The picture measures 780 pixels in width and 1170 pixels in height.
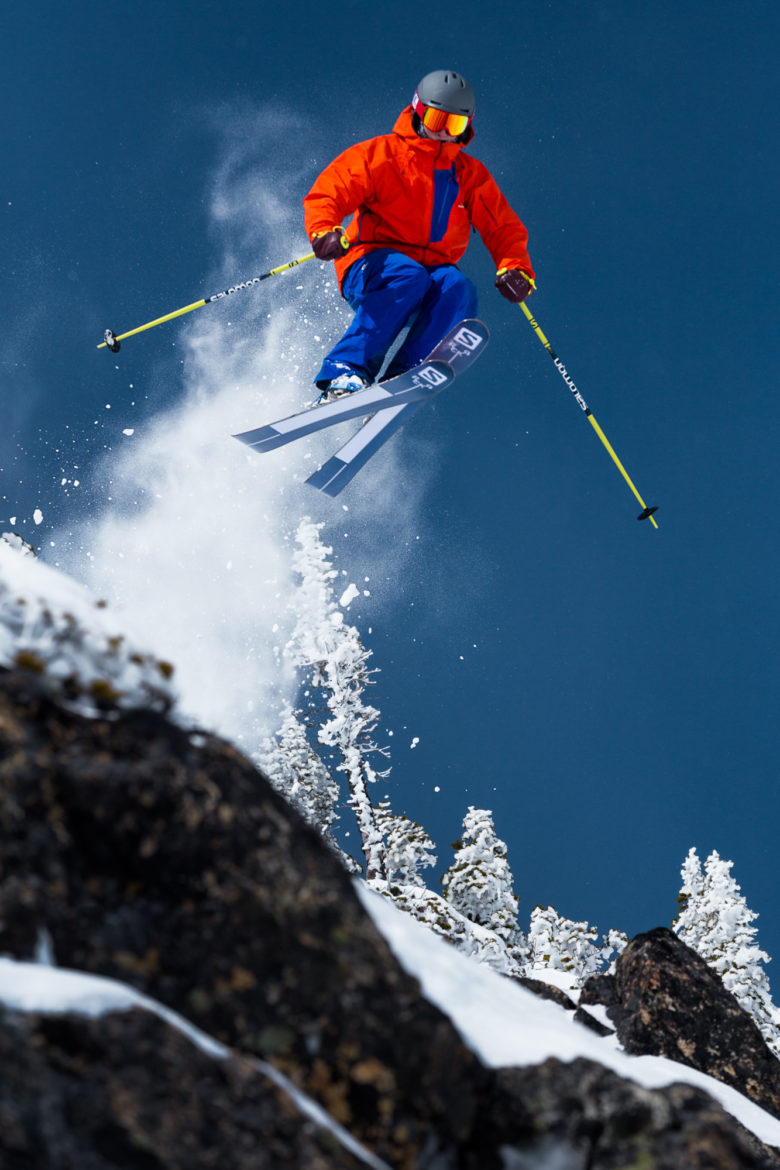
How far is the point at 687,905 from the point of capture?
28.4 meters

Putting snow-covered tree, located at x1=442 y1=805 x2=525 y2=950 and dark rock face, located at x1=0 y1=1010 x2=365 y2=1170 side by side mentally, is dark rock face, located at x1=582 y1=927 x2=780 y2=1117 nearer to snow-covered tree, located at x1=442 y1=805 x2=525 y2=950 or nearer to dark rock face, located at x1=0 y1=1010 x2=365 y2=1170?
dark rock face, located at x1=0 y1=1010 x2=365 y2=1170

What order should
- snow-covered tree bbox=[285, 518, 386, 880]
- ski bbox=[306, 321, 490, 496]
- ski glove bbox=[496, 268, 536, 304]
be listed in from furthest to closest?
snow-covered tree bbox=[285, 518, 386, 880], ski glove bbox=[496, 268, 536, 304], ski bbox=[306, 321, 490, 496]

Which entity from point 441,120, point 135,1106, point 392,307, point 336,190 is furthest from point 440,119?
point 135,1106

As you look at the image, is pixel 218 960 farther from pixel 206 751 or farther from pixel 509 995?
pixel 509 995

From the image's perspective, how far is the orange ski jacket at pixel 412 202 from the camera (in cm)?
981

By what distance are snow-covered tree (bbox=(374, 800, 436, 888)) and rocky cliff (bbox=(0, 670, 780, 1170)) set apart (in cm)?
2043

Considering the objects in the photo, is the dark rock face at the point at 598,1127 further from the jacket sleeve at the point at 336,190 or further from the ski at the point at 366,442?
Answer: the jacket sleeve at the point at 336,190

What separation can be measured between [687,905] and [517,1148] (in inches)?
1121

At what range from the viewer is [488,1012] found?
392 cm

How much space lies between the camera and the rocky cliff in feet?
9.12

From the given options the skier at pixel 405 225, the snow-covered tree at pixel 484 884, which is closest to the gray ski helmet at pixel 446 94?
the skier at pixel 405 225

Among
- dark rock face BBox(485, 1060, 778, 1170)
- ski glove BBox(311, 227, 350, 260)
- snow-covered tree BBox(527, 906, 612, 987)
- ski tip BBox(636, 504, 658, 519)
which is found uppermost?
ski glove BBox(311, 227, 350, 260)

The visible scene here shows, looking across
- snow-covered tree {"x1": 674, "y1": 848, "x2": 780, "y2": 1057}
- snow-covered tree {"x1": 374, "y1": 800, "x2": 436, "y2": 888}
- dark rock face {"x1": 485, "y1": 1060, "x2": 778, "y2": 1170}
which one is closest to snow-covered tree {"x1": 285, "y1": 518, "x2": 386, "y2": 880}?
snow-covered tree {"x1": 374, "y1": 800, "x2": 436, "y2": 888}

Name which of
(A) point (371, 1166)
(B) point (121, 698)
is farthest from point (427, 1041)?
(B) point (121, 698)
